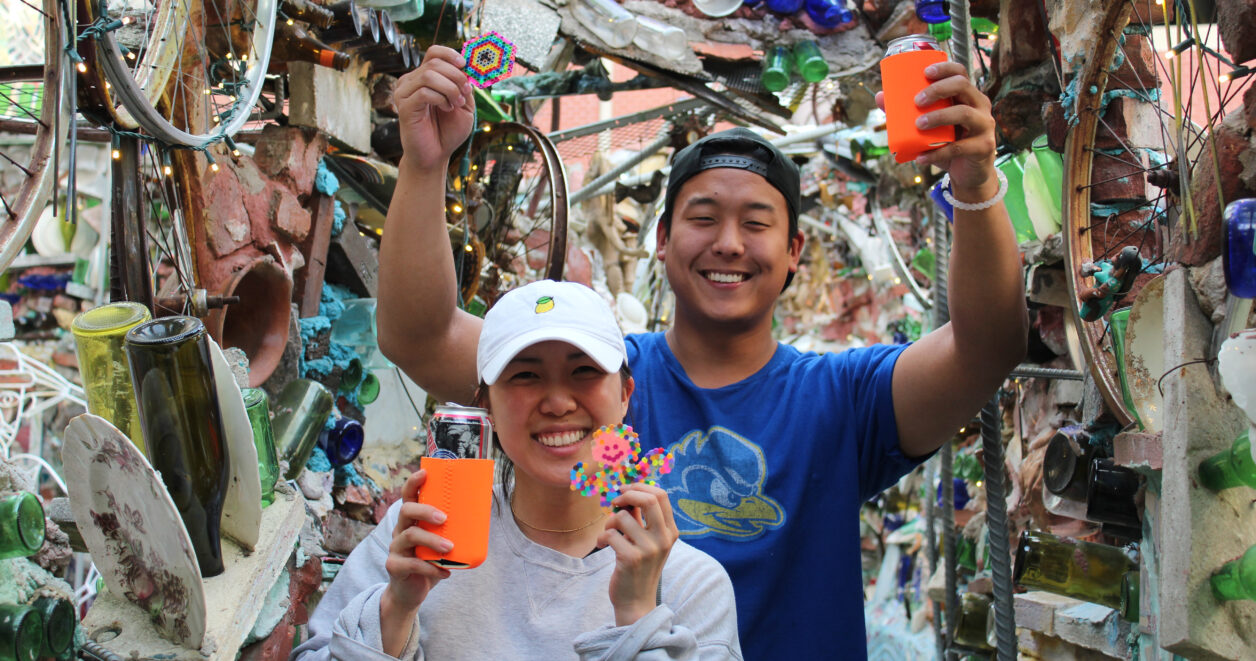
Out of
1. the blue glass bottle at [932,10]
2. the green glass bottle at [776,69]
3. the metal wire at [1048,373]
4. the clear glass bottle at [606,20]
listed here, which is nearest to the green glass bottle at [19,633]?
the metal wire at [1048,373]

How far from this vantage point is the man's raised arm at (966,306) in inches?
54.9

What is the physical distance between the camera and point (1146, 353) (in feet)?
6.21

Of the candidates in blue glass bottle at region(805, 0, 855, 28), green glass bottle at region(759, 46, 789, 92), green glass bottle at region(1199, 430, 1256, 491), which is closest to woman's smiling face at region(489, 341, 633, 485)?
green glass bottle at region(1199, 430, 1256, 491)

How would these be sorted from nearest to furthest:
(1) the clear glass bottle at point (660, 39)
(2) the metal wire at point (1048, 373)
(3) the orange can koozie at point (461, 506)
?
(3) the orange can koozie at point (461, 506)
(2) the metal wire at point (1048, 373)
(1) the clear glass bottle at point (660, 39)

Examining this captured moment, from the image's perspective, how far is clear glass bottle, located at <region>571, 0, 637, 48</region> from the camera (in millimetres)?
5551

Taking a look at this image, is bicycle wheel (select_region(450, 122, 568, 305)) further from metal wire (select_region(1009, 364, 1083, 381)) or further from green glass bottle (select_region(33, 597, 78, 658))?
green glass bottle (select_region(33, 597, 78, 658))

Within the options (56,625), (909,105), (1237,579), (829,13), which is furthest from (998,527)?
(829,13)

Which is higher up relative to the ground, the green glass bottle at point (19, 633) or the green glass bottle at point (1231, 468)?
the green glass bottle at point (1231, 468)

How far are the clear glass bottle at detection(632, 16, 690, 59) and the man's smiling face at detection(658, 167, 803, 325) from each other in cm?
404

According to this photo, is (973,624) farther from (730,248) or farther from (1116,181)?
(730,248)

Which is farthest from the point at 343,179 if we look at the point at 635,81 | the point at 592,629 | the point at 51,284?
the point at 51,284

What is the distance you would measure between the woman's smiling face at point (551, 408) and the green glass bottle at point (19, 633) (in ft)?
2.47

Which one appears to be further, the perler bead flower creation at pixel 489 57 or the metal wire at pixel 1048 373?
the perler bead flower creation at pixel 489 57

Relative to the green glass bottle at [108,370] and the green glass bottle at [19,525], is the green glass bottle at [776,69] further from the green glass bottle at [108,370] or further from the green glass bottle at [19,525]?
the green glass bottle at [19,525]
